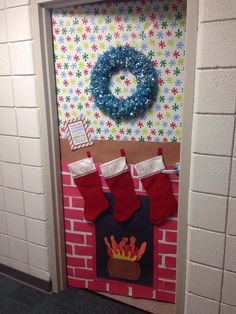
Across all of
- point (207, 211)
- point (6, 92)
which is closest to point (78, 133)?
point (6, 92)

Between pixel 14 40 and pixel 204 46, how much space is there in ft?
3.38

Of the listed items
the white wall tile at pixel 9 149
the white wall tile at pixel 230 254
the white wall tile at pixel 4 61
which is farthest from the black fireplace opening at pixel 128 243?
the white wall tile at pixel 4 61

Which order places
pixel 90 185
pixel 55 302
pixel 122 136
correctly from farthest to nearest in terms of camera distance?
pixel 55 302 < pixel 90 185 < pixel 122 136

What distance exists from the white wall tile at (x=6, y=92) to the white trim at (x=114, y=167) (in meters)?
0.67

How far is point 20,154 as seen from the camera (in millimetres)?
1664

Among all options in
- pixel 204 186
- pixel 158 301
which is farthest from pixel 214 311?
pixel 204 186

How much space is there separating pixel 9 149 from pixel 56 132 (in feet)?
1.11

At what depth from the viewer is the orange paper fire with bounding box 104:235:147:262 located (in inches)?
65.2

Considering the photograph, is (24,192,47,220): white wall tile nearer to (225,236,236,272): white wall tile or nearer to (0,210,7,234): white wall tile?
(0,210,7,234): white wall tile

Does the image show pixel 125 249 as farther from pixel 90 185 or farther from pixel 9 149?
pixel 9 149

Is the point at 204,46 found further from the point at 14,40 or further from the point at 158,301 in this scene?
the point at 158,301

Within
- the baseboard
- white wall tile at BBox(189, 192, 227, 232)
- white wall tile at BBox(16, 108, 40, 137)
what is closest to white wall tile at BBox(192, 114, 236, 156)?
white wall tile at BBox(189, 192, 227, 232)

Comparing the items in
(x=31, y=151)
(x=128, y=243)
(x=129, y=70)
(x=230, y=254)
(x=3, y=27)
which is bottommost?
(x=128, y=243)

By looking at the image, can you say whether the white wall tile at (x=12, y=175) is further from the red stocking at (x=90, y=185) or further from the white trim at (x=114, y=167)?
the white trim at (x=114, y=167)
